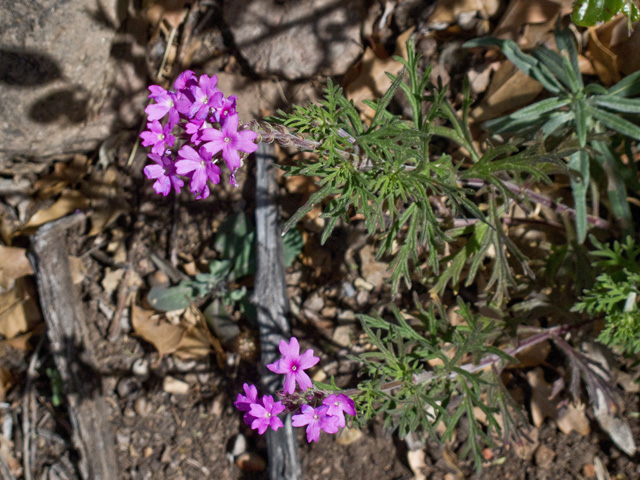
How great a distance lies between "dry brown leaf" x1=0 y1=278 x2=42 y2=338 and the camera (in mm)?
3973

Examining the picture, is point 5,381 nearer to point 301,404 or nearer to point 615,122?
point 301,404

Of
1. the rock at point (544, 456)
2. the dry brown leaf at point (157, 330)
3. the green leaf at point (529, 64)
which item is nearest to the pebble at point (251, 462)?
the dry brown leaf at point (157, 330)

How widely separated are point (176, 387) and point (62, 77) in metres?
2.24

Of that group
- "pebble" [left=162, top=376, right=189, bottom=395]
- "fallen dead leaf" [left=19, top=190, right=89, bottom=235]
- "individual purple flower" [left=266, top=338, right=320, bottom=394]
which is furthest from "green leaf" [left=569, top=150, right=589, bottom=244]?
"fallen dead leaf" [left=19, top=190, right=89, bottom=235]

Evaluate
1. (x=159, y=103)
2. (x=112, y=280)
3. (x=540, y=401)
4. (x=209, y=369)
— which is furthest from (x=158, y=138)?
(x=540, y=401)

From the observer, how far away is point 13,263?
154 inches

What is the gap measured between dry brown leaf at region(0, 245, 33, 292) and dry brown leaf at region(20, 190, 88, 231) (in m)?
0.20

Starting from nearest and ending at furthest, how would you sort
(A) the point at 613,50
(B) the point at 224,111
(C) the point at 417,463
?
(B) the point at 224,111
(A) the point at 613,50
(C) the point at 417,463

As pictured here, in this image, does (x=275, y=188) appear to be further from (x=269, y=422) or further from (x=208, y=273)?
(x=269, y=422)

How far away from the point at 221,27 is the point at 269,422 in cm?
295

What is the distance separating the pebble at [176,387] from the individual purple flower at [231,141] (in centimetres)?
257

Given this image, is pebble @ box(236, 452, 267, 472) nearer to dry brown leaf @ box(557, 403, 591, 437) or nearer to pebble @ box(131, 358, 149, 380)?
pebble @ box(131, 358, 149, 380)

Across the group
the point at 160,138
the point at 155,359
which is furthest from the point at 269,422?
the point at 155,359

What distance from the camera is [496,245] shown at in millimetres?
2654
